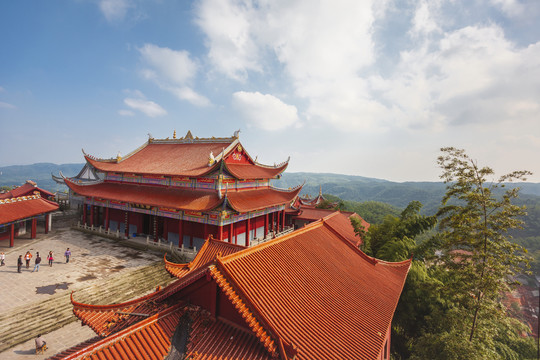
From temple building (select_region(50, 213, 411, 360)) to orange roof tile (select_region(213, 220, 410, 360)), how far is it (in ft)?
0.09

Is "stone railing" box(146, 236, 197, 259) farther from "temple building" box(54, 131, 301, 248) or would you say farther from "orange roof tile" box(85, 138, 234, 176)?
"orange roof tile" box(85, 138, 234, 176)

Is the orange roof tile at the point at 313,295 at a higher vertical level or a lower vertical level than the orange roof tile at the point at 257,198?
lower

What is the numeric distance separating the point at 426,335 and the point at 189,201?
1525cm

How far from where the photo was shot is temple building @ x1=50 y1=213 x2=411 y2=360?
4.72 m

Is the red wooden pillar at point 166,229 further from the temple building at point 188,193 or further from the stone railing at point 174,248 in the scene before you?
the stone railing at point 174,248

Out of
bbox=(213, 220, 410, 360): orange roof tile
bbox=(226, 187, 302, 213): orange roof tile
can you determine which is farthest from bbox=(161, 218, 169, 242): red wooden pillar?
bbox=(213, 220, 410, 360): orange roof tile

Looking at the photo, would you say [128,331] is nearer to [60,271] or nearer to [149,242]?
[60,271]

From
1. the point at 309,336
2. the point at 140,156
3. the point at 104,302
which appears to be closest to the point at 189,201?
the point at 104,302

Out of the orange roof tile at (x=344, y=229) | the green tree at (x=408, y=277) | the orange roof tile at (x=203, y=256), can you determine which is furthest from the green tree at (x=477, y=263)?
the orange roof tile at (x=203, y=256)

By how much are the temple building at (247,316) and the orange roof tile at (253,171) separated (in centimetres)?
1313

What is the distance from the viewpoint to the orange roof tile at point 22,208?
59.1ft

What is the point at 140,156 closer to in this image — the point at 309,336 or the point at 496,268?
the point at 309,336

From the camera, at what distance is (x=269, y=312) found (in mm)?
5273

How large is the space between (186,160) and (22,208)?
496 inches
